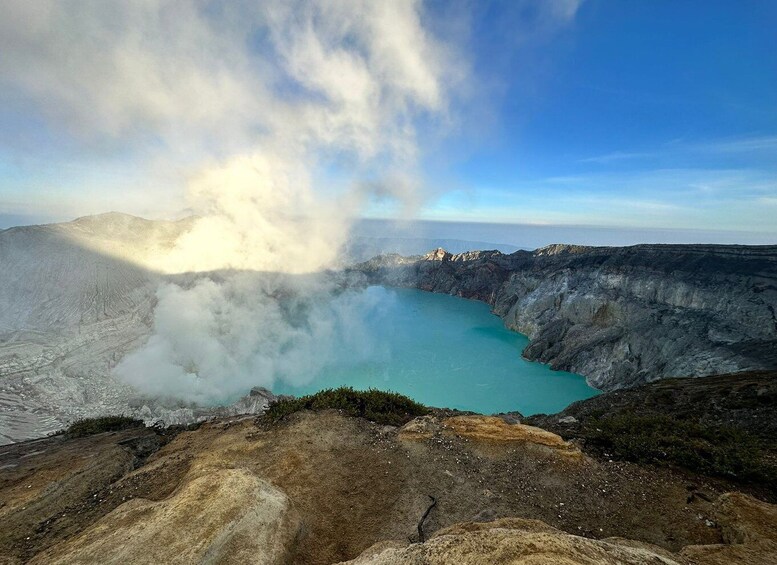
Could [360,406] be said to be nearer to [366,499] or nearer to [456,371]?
[366,499]

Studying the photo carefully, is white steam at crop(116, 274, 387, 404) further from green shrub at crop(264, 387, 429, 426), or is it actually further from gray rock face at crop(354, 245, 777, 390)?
green shrub at crop(264, 387, 429, 426)

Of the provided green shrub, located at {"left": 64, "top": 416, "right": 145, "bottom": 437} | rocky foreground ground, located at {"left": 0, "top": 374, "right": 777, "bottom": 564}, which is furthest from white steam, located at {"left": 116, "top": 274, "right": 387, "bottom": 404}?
rocky foreground ground, located at {"left": 0, "top": 374, "right": 777, "bottom": 564}

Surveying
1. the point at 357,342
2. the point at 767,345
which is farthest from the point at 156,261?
the point at 767,345

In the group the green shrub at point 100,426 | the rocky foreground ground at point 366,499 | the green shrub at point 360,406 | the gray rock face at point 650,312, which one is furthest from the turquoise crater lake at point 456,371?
the rocky foreground ground at point 366,499

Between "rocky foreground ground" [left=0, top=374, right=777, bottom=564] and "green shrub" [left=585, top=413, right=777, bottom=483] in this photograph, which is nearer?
"rocky foreground ground" [left=0, top=374, right=777, bottom=564]

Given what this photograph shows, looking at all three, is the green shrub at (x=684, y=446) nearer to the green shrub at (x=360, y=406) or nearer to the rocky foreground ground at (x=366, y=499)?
the rocky foreground ground at (x=366, y=499)
